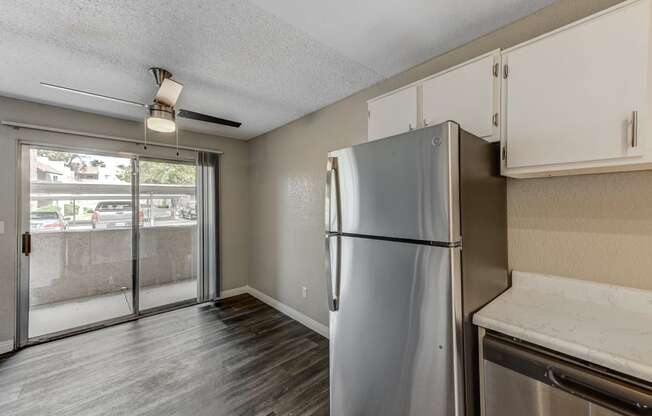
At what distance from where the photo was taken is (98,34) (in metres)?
1.62

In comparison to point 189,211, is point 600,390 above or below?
below

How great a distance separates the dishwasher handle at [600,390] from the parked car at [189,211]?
155 inches

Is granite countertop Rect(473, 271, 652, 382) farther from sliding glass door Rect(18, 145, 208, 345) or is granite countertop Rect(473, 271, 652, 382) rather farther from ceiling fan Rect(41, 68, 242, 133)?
sliding glass door Rect(18, 145, 208, 345)

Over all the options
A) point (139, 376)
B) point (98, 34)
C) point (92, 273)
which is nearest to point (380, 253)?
point (98, 34)

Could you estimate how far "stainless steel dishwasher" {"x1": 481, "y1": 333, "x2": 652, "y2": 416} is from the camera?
83 cm

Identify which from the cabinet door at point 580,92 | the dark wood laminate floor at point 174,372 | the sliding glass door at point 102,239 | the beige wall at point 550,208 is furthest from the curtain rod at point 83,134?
the cabinet door at point 580,92

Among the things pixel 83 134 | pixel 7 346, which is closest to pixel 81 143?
pixel 83 134

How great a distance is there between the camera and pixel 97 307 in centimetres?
312

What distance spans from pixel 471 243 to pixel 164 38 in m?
2.16

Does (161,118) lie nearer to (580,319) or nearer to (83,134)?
(83,134)

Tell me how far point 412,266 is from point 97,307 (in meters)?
3.80

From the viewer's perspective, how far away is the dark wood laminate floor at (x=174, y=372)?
1.85m

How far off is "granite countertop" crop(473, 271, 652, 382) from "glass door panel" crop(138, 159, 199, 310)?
3715 mm

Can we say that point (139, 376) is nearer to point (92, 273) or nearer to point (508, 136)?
point (92, 273)
